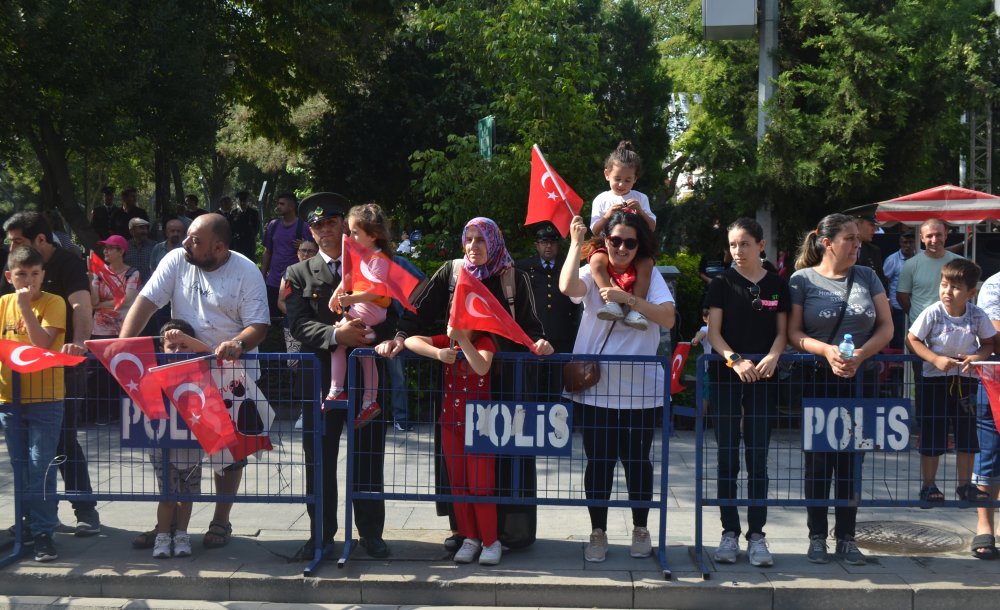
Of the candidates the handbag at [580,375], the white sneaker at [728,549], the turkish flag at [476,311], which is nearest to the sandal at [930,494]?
the white sneaker at [728,549]

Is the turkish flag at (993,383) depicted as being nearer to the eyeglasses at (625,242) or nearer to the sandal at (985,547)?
the sandal at (985,547)

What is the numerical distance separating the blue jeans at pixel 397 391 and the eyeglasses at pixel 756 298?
2.06 meters

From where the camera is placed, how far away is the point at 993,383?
5.57m

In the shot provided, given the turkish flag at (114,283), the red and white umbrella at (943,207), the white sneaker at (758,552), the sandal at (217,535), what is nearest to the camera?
the white sneaker at (758,552)

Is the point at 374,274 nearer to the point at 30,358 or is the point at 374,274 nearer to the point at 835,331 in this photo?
the point at 30,358

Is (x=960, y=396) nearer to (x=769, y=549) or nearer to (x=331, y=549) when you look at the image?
(x=769, y=549)

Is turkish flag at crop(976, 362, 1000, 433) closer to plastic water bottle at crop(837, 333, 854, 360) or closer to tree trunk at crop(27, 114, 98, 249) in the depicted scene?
plastic water bottle at crop(837, 333, 854, 360)

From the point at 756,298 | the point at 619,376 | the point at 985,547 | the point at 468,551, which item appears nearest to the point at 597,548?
the point at 468,551

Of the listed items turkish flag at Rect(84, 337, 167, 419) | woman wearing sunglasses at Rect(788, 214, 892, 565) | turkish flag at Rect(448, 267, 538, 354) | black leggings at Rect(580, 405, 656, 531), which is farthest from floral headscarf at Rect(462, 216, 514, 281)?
turkish flag at Rect(84, 337, 167, 419)

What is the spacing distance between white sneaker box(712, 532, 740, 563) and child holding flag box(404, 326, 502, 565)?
129 centimetres

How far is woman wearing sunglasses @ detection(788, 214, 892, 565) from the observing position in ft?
18.4

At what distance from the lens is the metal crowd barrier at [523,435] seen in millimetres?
5488

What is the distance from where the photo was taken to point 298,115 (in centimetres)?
2422

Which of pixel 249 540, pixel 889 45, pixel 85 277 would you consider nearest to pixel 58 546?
pixel 249 540
